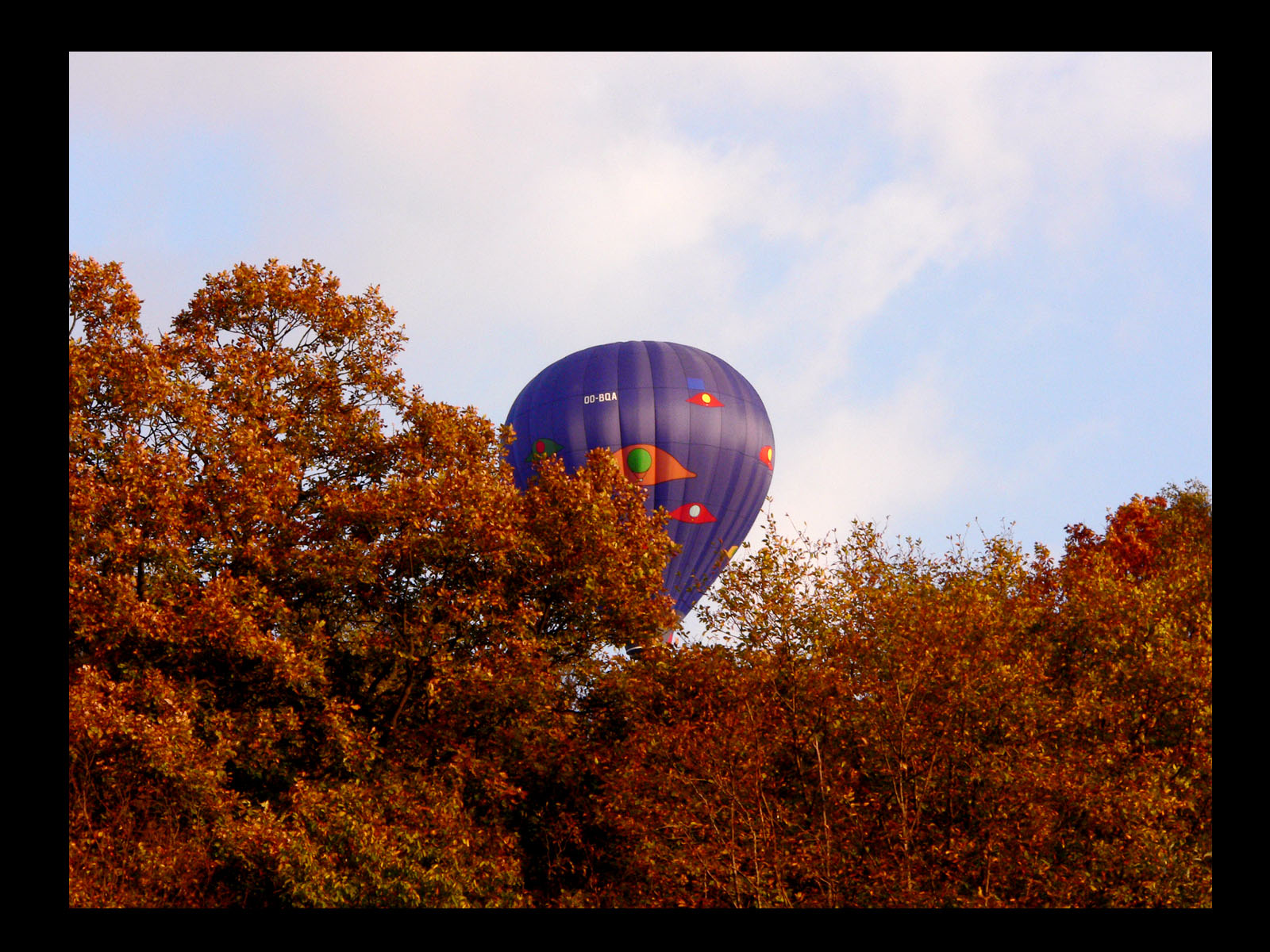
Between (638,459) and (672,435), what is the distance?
4.17ft

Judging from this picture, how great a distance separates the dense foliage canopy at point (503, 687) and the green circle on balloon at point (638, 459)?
14998 millimetres

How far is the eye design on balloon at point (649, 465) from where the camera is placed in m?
35.8

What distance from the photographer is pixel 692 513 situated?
119 ft

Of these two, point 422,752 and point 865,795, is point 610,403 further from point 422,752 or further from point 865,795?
point 865,795

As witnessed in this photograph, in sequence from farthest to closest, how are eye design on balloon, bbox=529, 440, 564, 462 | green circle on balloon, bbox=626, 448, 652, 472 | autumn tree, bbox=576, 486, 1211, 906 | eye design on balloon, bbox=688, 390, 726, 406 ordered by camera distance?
eye design on balloon, bbox=688, 390, 726, 406 < eye design on balloon, bbox=529, 440, 564, 462 < green circle on balloon, bbox=626, 448, 652, 472 < autumn tree, bbox=576, 486, 1211, 906

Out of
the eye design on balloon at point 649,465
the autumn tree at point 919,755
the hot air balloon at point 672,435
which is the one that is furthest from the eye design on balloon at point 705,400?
the autumn tree at point 919,755

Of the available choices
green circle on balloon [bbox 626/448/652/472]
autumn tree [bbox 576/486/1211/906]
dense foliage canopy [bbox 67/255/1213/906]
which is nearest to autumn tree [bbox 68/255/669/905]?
dense foliage canopy [bbox 67/255/1213/906]

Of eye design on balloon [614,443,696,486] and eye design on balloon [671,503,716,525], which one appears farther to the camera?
eye design on balloon [671,503,716,525]

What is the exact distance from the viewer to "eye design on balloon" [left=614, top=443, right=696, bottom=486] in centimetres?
3575

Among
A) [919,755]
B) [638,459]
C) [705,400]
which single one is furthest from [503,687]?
[705,400]

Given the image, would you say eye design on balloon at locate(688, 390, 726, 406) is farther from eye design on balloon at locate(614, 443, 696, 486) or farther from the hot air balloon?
eye design on balloon at locate(614, 443, 696, 486)

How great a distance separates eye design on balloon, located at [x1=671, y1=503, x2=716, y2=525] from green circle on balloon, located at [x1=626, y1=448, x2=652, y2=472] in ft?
5.60

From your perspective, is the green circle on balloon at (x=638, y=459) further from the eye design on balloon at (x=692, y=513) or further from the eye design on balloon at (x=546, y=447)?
the eye design on balloon at (x=546, y=447)
